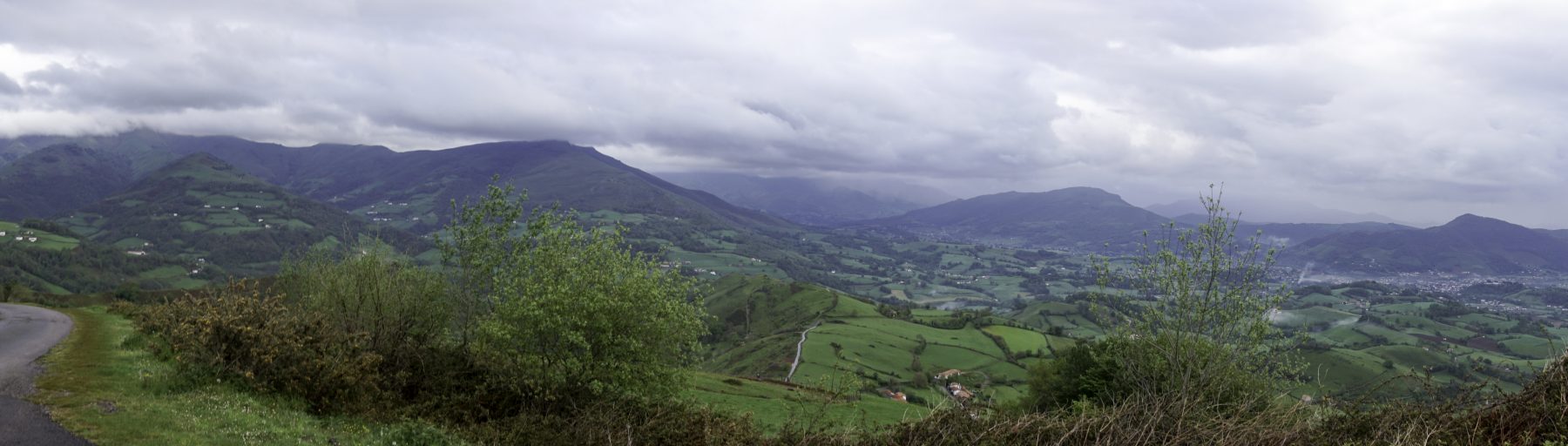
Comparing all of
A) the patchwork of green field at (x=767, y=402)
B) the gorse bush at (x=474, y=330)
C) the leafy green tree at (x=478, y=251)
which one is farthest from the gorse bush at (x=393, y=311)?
the patchwork of green field at (x=767, y=402)

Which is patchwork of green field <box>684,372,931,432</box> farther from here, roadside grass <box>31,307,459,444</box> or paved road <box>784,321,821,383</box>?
paved road <box>784,321,821,383</box>

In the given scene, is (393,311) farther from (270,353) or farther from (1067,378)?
(1067,378)

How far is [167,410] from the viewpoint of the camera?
1716cm

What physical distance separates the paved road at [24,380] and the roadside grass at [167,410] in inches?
12.5

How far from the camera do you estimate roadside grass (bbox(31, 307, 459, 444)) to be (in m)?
15.5

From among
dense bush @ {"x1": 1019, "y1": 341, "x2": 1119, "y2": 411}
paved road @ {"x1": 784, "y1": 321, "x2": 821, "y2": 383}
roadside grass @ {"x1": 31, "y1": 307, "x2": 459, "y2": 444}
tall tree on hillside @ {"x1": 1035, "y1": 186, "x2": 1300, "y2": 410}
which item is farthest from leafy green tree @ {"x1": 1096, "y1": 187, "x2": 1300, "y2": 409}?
paved road @ {"x1": 784, "y1": 321, "x2": 821, "y2": 383}

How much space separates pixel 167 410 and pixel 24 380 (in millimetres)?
5758

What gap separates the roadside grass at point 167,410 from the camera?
15.5 meters

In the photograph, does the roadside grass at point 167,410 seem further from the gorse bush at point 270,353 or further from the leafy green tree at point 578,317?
the leafy green tree at point 578,317

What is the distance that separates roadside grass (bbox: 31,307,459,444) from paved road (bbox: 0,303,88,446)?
32 cm

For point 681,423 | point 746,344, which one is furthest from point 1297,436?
point 746,344

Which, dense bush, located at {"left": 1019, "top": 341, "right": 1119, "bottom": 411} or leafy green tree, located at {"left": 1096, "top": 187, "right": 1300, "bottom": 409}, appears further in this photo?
dense bush, located at {"left": 1019, "top": 341, "right": 1119, "bottom": 411}

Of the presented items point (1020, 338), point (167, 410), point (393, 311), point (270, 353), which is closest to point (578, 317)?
point (270, 353)

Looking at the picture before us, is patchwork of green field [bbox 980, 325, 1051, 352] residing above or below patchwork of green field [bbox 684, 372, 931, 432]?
below
